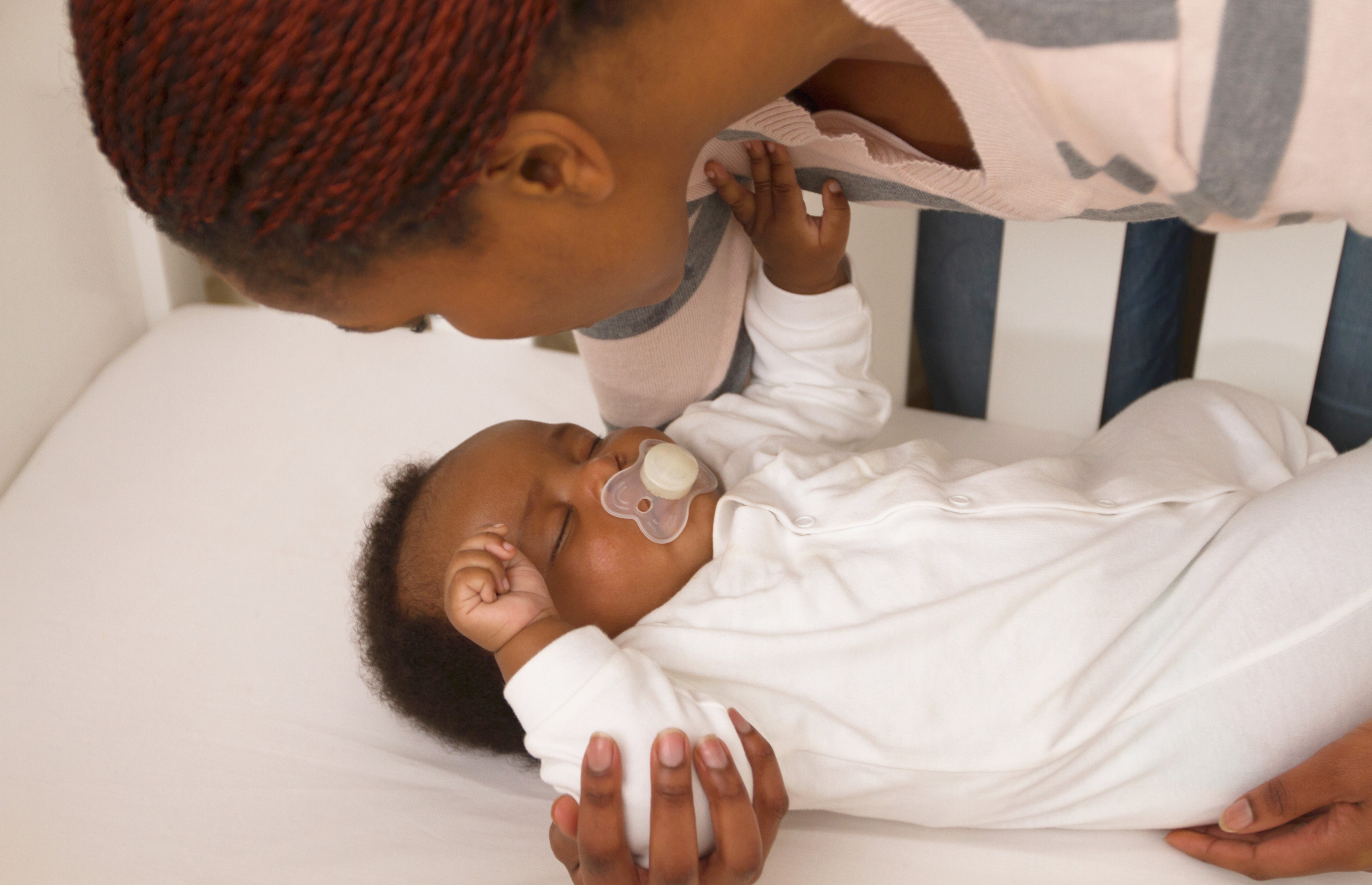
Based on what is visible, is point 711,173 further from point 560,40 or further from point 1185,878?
point 1185,878

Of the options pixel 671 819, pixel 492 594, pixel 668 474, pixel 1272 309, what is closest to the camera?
pixel 671 819

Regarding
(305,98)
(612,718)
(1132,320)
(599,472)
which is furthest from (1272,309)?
(305,98)

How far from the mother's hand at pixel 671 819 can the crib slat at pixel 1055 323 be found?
737mm

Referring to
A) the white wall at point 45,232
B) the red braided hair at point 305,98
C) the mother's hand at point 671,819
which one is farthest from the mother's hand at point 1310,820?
the white wall at point 45,232

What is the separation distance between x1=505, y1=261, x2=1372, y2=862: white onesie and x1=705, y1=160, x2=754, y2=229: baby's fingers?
0.28 m

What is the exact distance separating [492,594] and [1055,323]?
0.79 meters

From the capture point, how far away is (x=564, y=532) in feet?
3.01

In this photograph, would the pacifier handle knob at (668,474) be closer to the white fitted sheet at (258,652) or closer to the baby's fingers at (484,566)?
the baby's fingers at (484,566)

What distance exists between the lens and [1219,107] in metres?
→ 0.48

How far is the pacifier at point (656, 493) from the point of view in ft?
2.98

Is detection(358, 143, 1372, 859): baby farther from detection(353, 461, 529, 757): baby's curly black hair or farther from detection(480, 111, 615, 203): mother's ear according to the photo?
detection(480, 111, 615, 203): mother's ear

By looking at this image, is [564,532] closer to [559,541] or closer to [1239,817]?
[559,541]

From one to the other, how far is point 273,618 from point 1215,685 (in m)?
0.86

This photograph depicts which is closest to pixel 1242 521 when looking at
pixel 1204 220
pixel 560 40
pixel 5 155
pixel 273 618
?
pixel 1204 220
